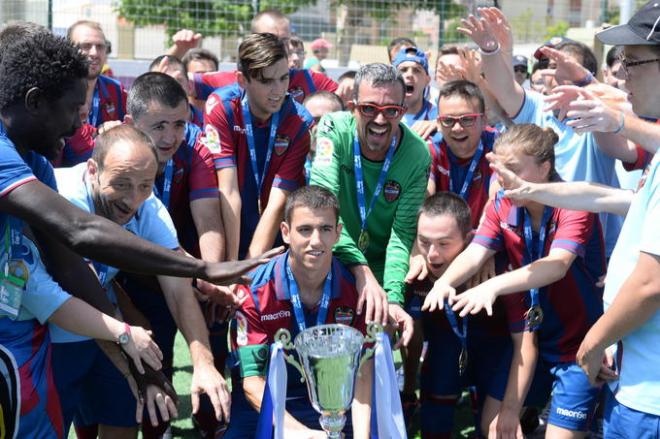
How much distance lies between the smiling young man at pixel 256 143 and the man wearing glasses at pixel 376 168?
0.29 metres

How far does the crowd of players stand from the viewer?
8.79 feet

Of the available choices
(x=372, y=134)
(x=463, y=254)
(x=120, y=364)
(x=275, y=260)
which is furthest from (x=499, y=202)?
(x=120, y=364)

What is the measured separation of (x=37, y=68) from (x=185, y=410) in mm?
3044

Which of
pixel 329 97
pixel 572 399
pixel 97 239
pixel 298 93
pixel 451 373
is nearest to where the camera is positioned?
pixel 97 239

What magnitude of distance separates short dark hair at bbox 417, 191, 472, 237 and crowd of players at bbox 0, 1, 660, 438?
0.01m

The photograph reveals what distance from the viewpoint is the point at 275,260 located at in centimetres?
402

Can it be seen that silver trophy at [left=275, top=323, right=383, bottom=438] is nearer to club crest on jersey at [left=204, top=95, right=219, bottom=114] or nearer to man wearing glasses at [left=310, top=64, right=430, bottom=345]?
man wearing glasses at [left=310, top=64, right=430, bottom=345]

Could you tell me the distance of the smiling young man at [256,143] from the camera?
4.58 meters

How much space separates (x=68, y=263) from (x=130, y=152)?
60cm

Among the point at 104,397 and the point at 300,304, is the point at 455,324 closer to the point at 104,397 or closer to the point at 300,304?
the point at 300,304

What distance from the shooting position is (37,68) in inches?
104

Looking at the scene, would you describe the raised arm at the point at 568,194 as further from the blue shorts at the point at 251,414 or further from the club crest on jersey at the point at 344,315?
the blue shorts at the point at 251,414

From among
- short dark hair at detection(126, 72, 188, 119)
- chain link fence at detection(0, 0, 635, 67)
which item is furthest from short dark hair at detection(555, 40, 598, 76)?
chain link fence at detection(0, 0, 635, 67)

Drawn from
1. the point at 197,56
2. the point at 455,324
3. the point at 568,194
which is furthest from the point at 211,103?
the point at 197,56
